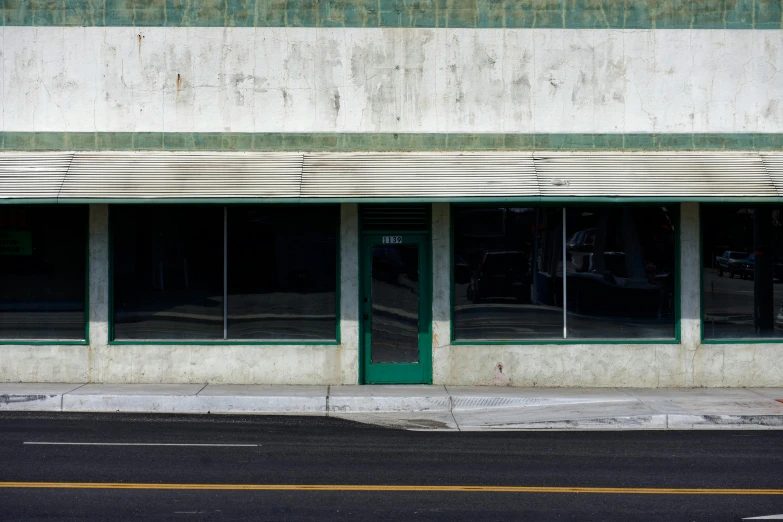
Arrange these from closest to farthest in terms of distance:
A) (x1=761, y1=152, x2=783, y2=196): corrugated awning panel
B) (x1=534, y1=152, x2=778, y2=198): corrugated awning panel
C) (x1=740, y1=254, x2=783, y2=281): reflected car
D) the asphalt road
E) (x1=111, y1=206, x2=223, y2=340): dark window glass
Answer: the asphalt road, (x1=534, y1=152, x2=778, y2=198): corrugated awning panel, (x1=761, y1=152, x2=783, y2=196): corrugated awning panel, (x1=111, y1=206, x2=223, y2=340): dark window glass, (x1=740, y1=254, x2=783, y2=281): reflected car

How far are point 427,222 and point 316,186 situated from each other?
2038 mm

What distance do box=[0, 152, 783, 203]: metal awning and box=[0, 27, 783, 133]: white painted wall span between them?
1.95 feet

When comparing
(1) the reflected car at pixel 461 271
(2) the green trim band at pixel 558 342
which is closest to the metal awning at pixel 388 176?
(1) the reflected car at pixel 461 271

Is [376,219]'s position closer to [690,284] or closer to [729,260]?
[690,284]

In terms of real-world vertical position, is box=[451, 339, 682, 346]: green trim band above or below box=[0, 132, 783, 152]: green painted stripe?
below

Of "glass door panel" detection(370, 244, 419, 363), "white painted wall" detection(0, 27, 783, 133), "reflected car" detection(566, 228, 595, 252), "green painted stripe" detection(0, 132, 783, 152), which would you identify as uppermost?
"white painted wall" detection(0, 27, 783, 133)

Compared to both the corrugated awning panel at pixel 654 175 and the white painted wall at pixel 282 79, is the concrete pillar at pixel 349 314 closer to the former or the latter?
the white painted wall at pixel 282 79

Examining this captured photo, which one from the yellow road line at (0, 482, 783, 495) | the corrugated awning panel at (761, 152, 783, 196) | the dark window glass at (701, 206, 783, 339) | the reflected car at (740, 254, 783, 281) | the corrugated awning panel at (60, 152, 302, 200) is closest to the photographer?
the yellow road line at (0, 482, 783, 495)

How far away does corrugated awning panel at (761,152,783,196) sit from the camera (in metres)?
15.4

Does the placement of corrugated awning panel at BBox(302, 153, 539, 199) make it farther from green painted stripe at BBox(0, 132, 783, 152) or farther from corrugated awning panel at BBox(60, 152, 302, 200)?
corrugated awning panel at BBox(60, 152, 302, 200)

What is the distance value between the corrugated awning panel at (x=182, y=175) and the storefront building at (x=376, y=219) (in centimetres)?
25

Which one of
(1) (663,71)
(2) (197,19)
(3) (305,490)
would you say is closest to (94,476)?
(3) (305,490)

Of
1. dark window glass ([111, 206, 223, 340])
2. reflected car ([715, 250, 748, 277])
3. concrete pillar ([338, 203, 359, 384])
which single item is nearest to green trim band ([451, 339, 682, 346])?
reflected car ([715, 250, 748, 277])

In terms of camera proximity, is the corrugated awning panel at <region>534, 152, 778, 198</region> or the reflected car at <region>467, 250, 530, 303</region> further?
the reflected car at <region>467, 250, 530, 303</region>
